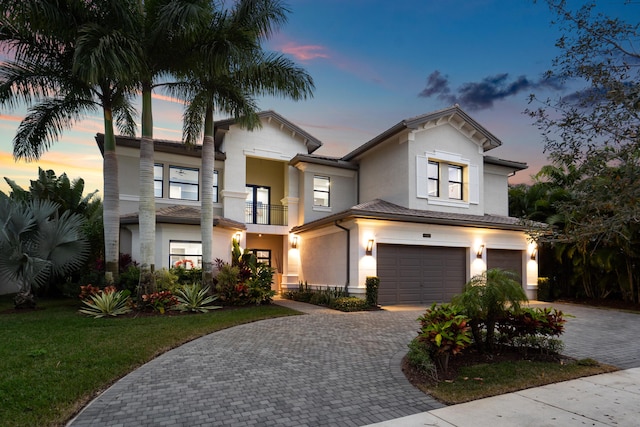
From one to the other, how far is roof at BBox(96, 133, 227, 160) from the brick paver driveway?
10.1 metres

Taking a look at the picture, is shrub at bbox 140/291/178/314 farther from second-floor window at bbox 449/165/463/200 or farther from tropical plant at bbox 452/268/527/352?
second-floor window at bbox 449/165/463/200

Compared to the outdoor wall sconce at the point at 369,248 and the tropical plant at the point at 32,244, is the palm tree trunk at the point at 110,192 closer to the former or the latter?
the tropical plant at the point at 32,244

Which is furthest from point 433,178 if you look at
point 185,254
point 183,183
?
point 183,183

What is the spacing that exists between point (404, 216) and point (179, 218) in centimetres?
876

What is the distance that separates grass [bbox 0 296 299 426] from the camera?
4586mm

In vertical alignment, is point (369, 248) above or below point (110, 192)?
below

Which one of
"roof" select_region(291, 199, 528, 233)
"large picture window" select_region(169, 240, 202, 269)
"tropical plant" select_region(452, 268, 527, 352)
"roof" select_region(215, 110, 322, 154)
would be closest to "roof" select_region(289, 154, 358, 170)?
"roof" select_region(215, 110, 322, 154)

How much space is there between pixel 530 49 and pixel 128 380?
9.42 metres

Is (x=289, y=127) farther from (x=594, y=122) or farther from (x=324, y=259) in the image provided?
(x=594, y=122)

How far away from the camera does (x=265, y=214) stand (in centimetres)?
1977

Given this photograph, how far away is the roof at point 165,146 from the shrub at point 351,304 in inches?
342

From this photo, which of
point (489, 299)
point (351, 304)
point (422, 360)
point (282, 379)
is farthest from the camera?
point (351, 304)

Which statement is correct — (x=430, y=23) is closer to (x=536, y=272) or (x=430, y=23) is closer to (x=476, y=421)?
(x=536, y=272)

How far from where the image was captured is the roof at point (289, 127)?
17828mm
